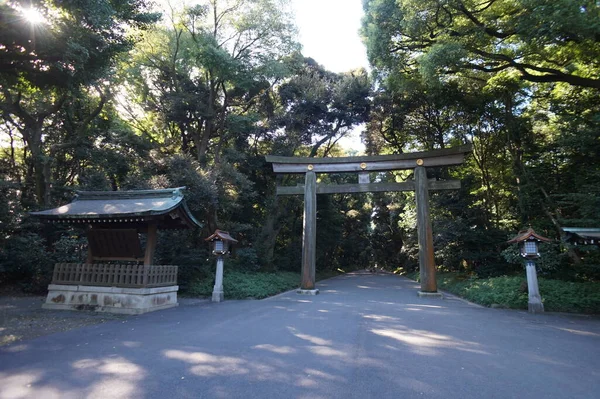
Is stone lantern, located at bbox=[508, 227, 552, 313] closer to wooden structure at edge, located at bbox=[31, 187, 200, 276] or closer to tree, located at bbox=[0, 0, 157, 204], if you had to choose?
wooden structure at edge, located at bbox=[31, 187, 200, 276]

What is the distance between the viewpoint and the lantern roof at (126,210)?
921cm

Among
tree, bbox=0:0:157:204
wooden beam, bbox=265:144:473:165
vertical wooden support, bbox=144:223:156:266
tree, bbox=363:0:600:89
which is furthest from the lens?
wooden beam, bbox=265:144:473:165

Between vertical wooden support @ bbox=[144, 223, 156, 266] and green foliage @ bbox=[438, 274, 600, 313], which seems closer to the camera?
green foliage @ bbox=[438, 274, 600, 313]

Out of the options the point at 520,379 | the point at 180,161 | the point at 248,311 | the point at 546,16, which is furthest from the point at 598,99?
the point at 180,161

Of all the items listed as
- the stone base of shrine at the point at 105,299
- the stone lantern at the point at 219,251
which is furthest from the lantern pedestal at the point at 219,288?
the stone base of shrine at the point at 105,299

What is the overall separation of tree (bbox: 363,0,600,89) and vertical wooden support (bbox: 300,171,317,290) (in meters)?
6.00

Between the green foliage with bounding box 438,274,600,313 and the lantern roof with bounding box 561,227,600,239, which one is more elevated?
the lantern roof with bounding box 561,227,600,239

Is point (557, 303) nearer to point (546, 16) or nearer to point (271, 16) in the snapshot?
point (546, 16)

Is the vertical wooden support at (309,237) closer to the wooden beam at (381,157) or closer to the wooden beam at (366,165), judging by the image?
the wooden beam at (366,165)

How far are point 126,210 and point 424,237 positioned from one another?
32.9 feet

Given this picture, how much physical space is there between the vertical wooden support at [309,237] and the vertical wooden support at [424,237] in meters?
4.09

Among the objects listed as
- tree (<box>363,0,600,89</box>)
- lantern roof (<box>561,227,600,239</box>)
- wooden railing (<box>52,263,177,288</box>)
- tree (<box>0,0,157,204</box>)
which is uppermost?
tree (<box>363,0,600,89</box>)

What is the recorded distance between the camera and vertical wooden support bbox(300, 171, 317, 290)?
43.5ft

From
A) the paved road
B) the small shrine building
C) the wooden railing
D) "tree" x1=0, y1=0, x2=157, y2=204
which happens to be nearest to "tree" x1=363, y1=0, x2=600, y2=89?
the paved road
